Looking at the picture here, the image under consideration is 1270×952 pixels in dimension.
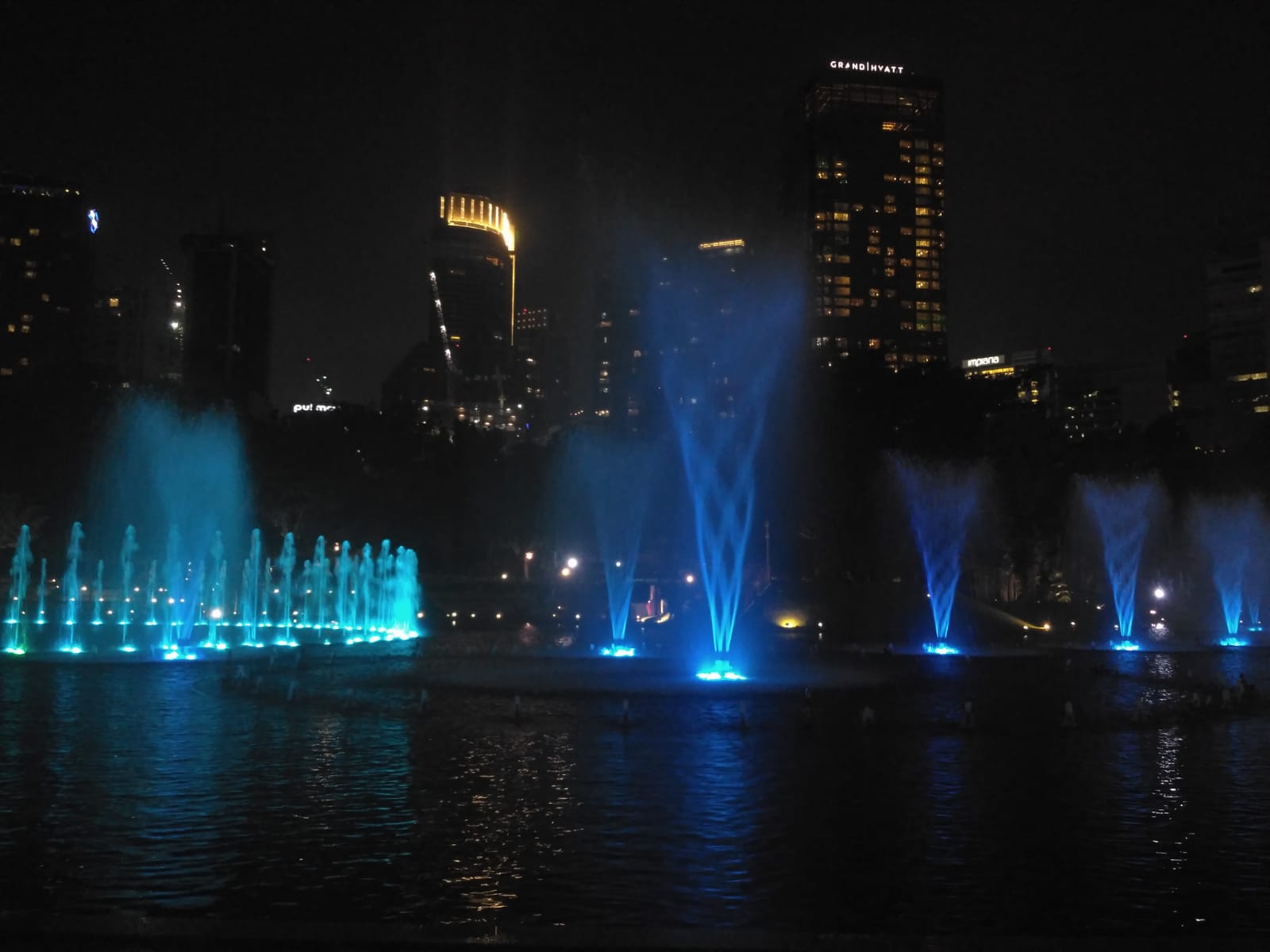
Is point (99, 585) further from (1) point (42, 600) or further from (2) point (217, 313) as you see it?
(2) point (217, 313)

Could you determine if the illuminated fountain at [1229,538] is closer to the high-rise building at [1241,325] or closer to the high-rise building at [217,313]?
→ the high-rise building at [1241,325]

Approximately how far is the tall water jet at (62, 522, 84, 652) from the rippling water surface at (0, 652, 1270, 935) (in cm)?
2414

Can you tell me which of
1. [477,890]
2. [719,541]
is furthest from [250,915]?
[719,541]

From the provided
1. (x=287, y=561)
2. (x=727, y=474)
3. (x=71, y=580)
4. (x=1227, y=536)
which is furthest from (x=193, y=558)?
(x=1227, y=536)

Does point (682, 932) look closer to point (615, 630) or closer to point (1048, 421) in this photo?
point (615, 630)

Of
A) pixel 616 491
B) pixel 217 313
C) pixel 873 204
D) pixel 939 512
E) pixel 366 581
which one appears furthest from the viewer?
pixel 217 313

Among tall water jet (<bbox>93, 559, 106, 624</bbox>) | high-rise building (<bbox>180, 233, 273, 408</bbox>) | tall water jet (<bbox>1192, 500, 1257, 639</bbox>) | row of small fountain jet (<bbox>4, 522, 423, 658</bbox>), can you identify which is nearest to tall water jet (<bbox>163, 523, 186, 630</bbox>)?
row of small fountain jet (<bbox>4, 522, 423, 658</bbox>)

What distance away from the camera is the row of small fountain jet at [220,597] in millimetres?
43594

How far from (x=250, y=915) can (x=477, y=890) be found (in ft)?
6.02

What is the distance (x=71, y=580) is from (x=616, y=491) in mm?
33240

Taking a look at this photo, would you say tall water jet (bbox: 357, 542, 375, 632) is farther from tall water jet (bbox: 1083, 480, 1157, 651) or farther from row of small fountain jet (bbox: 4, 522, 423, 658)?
tall water jet (bbox: 1083, 480, 1157, 651)

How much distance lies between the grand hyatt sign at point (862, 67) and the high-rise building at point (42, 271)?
4353 inches

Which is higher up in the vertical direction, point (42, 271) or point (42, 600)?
point (42, 271)

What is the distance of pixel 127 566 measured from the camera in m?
51.0
